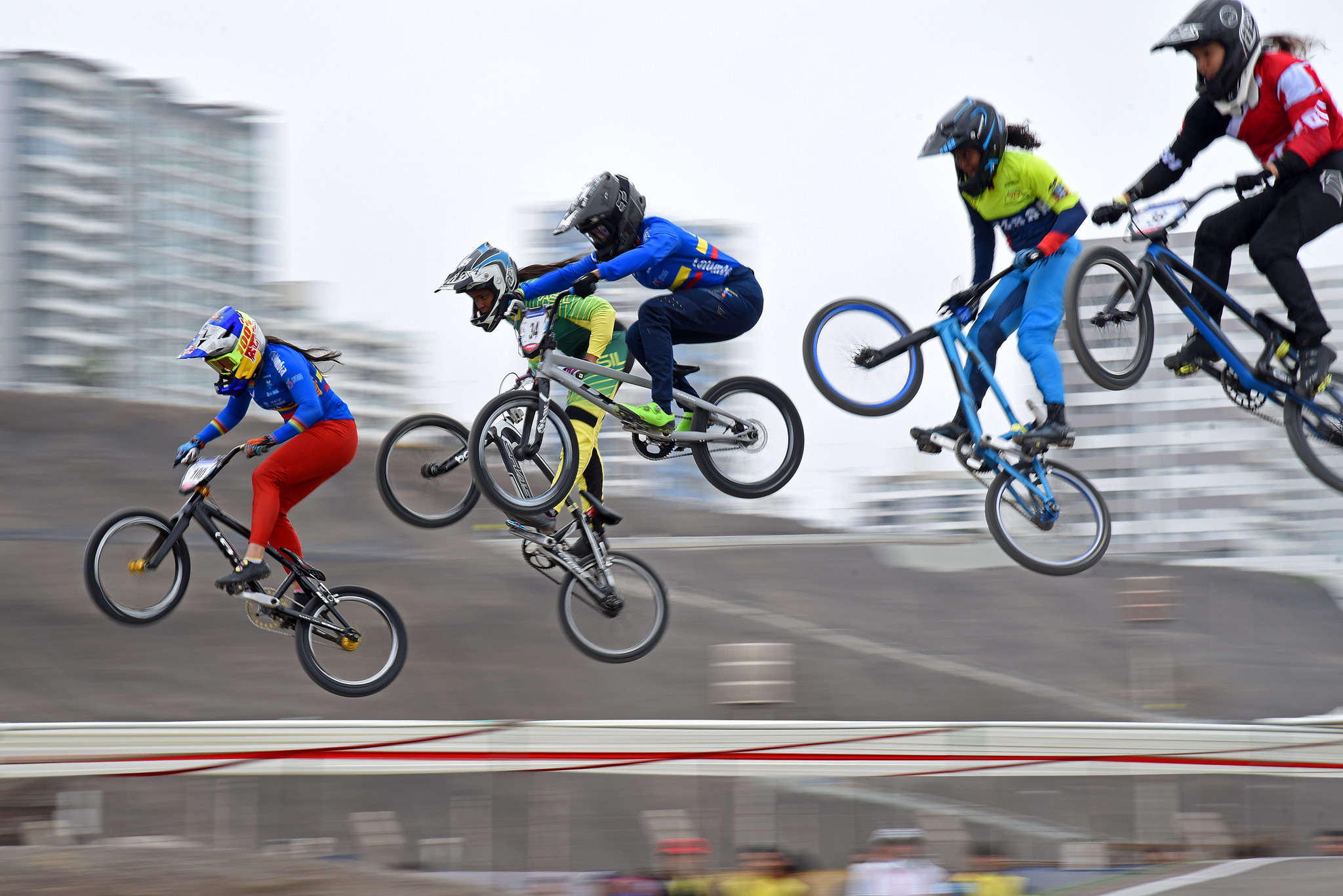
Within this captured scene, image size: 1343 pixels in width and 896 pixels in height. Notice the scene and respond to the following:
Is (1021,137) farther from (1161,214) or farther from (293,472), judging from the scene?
(293,472)

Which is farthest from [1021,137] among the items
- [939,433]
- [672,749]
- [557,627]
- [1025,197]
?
[557,627]

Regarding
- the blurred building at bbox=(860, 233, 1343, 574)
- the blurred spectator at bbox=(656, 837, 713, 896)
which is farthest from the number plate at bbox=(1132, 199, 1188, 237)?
the blurred building at bbox=(860, 233, 1343, 574)

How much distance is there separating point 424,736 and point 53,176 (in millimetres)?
77658

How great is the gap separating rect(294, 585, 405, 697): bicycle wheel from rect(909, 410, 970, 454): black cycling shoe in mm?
4335

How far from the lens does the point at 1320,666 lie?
88.7 ft

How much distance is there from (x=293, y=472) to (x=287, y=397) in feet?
1.98

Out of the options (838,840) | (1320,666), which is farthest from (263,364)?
(1320,666)

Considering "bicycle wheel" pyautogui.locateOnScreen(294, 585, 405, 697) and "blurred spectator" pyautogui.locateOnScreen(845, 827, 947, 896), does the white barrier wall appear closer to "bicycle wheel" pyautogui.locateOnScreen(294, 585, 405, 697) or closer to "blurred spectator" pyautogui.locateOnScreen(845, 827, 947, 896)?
"blurred spectator" pyautogui.locateOnScreen(845, 827, 947, 896)

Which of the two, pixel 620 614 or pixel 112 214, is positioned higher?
pixel 112 214

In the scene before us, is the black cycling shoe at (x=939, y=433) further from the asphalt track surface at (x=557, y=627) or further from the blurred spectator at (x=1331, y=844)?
the asphalt track surface at (x=557, y=627)

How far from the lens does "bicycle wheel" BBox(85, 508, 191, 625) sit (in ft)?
28.3

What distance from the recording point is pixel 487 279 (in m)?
8.55

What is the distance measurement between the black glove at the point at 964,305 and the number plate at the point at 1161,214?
4.12 feet

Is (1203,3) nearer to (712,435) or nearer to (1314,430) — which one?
(1314,430)
